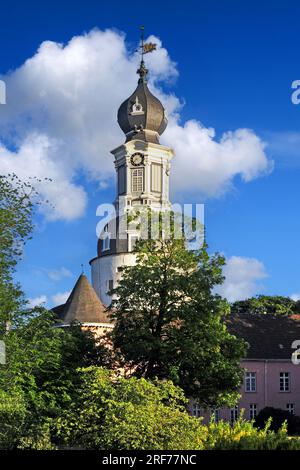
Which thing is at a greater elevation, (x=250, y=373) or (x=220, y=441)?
(x=250, y=373)

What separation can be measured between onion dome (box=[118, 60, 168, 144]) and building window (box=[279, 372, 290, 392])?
91.6ft

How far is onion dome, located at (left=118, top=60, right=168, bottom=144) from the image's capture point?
77.9m

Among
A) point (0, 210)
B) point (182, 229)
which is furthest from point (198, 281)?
point (0, 210)

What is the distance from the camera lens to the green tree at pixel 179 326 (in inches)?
1467

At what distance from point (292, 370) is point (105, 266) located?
1848 centimetres

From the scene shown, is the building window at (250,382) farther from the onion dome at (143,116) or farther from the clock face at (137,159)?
the onion dome at (143,116)

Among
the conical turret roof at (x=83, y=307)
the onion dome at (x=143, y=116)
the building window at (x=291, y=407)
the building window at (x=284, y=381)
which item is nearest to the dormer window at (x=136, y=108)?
the onion dome at (x=143, y=116)

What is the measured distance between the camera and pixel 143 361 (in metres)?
38.2

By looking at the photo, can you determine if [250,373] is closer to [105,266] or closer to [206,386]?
[105,266]

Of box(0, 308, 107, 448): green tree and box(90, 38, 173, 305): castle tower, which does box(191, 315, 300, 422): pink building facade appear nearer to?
box(90, 38, 173, 305): castle tower

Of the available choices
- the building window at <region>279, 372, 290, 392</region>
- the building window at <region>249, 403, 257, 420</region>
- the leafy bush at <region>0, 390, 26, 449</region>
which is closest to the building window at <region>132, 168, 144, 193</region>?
the building window at <region>279, 372, 290, 392</region>

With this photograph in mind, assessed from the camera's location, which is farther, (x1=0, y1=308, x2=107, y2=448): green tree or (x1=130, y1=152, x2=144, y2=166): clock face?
(x1=130, y1=152, x2=144, y2=166): clock face

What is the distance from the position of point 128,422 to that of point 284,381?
122ft
